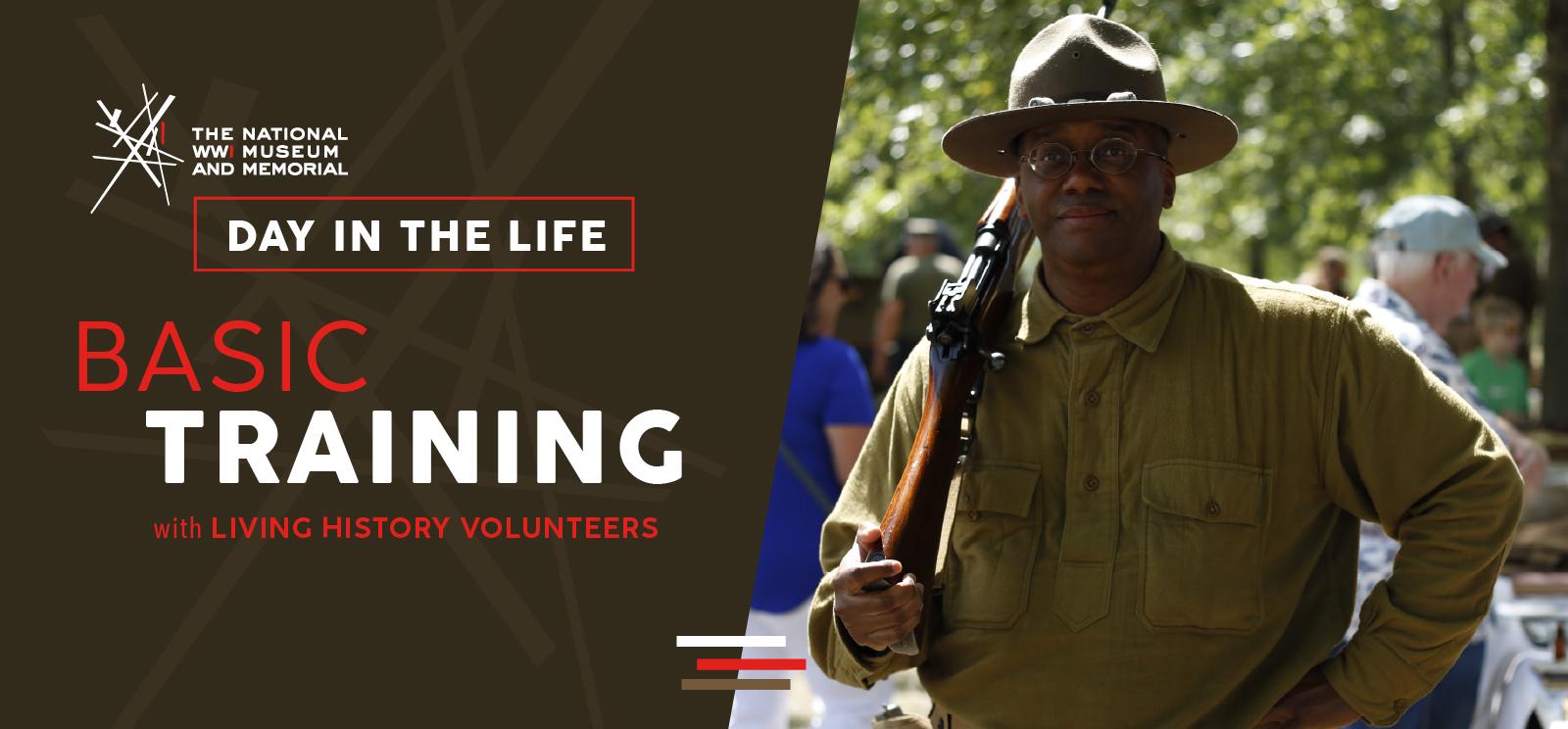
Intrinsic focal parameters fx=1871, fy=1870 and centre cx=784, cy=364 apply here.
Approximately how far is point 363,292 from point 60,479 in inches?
58.8

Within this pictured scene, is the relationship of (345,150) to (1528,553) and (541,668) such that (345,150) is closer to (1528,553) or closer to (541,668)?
(541,668)

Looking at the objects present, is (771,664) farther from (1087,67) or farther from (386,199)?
(386,199)

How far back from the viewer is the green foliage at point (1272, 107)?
9.70m

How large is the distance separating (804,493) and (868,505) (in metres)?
2.73

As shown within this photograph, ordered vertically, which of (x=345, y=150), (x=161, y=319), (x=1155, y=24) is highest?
(x=1155, y=24)

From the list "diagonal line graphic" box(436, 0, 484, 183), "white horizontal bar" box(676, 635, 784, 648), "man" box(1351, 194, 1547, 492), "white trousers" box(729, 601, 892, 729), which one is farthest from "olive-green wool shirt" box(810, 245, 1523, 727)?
"diagonal line graphic" box(436, 0, 484, 183)

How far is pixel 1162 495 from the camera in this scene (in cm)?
291

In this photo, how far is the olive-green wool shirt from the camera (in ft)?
9.43

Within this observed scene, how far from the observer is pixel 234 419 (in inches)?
316

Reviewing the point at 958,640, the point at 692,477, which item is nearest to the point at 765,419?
the point at 692,477

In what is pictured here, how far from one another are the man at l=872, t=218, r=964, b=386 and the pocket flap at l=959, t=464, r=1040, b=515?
6997 millimetres

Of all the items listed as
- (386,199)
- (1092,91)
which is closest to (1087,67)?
(1092,91)

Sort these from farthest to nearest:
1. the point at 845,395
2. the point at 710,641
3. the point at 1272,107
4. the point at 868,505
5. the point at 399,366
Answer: the point at 1272,107, the point at 399,366, the point at 710,641, the point at 845,395, the point at 868,505

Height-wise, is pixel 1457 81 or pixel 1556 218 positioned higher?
pixel 1457 81
